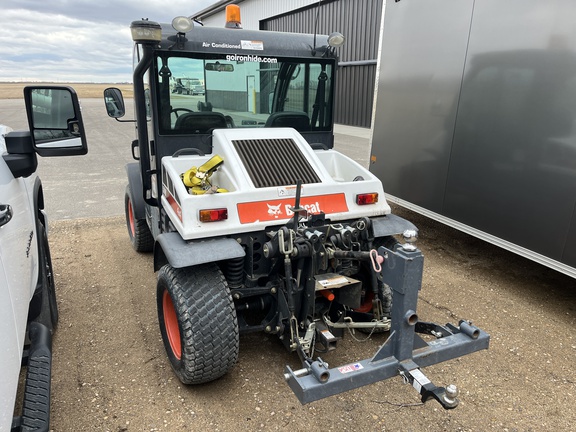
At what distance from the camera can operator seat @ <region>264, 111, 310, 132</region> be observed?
4039 millimetres

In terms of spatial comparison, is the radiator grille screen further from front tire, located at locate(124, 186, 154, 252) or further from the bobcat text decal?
front tire, located at locate(124, 186, 154, 252)

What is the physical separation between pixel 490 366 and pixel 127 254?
13.4 feet

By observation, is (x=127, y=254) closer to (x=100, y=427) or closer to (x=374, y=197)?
(x=100, y=427)

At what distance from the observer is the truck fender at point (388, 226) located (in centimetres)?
331

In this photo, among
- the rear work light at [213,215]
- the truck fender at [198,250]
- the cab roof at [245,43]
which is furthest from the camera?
the cab roof at [245,43]

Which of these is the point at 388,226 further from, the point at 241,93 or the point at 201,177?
the point at 241,93

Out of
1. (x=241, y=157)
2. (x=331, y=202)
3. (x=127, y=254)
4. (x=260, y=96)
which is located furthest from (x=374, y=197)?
(x=127, y=254)

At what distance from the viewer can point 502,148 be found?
434 centimetres

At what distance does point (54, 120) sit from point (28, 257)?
0.82m

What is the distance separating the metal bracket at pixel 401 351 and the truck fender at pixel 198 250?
80 cm

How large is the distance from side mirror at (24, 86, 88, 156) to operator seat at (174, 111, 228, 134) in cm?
110

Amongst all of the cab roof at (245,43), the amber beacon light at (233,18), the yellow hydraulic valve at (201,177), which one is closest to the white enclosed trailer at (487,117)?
the cab roof at (245,43)

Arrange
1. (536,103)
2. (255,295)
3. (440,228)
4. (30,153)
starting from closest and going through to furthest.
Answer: (30,153) → (255,295) → (536,103) → (440,228)

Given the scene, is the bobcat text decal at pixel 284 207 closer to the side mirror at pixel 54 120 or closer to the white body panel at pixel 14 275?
the side mirror at pixel 54 120
